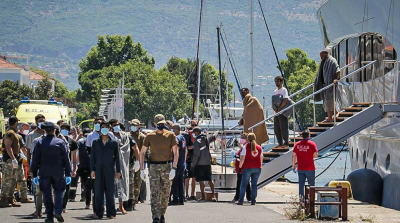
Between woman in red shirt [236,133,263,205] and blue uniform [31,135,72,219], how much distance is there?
5155 millimetres

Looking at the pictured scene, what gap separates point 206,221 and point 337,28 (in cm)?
1280

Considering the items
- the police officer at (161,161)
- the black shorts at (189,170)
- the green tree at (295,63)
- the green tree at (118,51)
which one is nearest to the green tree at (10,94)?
the green tree at (118,51)

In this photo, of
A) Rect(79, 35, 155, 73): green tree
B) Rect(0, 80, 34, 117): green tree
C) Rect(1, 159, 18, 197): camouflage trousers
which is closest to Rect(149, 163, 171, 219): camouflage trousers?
Rect(1, 159, 18, 197): camouflage trousers

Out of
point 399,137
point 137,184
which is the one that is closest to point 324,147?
point 399,137

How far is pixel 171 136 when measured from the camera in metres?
14.8

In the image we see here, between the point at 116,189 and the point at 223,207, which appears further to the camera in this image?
the point at 223,207

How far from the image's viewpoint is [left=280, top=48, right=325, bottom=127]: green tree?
9179 cm

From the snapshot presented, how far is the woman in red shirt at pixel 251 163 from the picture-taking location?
60.6 ft

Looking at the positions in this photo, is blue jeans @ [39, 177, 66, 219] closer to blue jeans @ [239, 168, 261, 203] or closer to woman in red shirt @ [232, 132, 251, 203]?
blue jeans @ [239, 168, 261, 203]

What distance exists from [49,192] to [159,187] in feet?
6.37

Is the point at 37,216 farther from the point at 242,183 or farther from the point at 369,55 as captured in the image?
the point at 369,55

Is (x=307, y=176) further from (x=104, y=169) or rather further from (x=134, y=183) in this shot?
(x=104, y=169)

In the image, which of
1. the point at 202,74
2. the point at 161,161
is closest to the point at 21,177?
the point at 161,161

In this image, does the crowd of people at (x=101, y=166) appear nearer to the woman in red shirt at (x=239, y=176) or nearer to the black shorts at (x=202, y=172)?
the black shorts at (x=202, y=172)
